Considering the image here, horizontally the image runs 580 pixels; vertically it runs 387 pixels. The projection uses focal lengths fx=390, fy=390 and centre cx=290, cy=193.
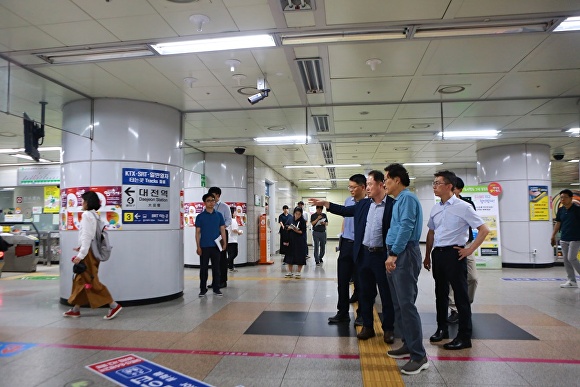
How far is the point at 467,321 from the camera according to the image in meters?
3.87

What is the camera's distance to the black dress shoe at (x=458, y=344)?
3.82 meters

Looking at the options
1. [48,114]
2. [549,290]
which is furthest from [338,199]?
[48,114]

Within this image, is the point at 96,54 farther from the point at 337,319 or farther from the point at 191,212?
the point at 191,212

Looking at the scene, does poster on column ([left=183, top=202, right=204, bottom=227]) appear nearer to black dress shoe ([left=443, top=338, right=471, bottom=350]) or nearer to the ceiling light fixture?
the ceiling light fixture

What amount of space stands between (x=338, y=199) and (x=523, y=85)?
70.9 ft

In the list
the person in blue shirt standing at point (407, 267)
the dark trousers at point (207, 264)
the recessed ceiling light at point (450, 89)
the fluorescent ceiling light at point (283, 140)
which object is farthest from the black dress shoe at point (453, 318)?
the fluorescent ceiling light at point (283, 140)

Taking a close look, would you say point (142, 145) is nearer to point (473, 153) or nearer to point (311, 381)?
point (311, 381)

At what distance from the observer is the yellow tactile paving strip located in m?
3.06

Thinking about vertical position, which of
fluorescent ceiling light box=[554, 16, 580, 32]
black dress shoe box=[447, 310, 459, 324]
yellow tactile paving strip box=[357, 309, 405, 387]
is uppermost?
fluorescent ceiling light box=[554, 16, 580, 32]

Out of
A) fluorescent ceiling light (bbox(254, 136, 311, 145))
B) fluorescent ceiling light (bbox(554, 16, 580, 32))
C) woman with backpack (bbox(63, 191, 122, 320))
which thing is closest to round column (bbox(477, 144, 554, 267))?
fluorescent ceiling light (bbox(254, 136, 311, 145))

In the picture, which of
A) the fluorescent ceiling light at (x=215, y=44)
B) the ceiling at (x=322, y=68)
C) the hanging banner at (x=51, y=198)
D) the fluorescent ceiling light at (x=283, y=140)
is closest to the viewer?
the ceiling at (x=322, y=68)

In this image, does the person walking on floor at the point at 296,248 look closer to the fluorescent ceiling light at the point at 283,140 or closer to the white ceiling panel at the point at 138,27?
the fluorescent ceiling light at the point at 283,140

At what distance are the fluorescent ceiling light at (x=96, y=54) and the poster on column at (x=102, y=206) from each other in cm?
202

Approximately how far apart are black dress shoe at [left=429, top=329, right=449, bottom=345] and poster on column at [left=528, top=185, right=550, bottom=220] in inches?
331
